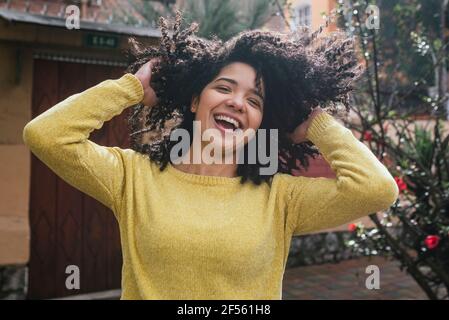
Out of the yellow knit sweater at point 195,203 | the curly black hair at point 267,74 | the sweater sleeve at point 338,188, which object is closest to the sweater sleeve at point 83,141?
the yellow knit sweater at point 195,203

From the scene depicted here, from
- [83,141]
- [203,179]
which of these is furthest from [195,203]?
[83,141]

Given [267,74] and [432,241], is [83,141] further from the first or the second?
[432,241]

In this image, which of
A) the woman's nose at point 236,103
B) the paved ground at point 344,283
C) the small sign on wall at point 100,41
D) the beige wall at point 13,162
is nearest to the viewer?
the woman's nose at point 236,103

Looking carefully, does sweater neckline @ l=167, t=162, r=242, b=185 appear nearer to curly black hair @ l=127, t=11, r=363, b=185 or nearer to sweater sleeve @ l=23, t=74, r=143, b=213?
curly black hair @ l=127, t=11, r=363, b=185

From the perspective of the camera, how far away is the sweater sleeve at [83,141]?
1471mm

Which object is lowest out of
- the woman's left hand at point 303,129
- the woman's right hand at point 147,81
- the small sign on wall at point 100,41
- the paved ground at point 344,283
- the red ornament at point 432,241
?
the paved ground at point 344,283

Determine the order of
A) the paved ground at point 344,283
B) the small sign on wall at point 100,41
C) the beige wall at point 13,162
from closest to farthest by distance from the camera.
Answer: the beige wall at point 13,162
the small sign on wall at point 100,41
the paved ground at point 344,283

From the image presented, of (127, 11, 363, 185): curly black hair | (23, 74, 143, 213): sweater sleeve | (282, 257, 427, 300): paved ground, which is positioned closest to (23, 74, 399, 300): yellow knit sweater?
(23, 74, 143, 213): sweater sleeve

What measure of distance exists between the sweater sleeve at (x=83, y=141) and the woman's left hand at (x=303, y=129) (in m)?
0.57

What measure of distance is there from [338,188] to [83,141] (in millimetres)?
796

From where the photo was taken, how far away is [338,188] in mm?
1527

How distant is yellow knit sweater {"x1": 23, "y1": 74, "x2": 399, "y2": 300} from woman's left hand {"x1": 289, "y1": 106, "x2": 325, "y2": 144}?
0.05 metres

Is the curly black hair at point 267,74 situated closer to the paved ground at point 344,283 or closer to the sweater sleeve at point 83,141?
the sweater sleeve at point 83,141
